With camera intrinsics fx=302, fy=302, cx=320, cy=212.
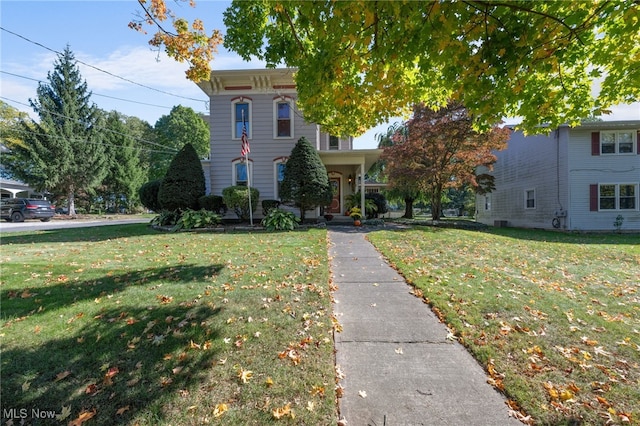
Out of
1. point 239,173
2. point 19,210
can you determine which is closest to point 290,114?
point 239,173

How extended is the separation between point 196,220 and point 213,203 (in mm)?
1774

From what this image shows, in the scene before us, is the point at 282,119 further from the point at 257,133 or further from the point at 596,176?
the point at 596,176

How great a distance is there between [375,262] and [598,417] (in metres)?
4.71

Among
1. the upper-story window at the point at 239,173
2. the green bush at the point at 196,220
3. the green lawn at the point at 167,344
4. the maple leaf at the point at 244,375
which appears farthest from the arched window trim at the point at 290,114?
the maple leaf at the point at 244,375

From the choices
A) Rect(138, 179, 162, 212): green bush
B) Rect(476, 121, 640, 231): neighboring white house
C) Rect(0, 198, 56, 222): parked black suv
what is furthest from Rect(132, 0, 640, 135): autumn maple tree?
Rect(0, 198, 56, 222): parked black suv

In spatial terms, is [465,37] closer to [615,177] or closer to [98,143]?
[615,177]

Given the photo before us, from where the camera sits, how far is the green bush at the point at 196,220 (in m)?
12.1

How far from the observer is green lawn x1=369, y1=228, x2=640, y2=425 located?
8.02 feet

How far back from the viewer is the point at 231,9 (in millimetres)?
5523

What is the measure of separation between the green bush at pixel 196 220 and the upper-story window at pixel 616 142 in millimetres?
20032

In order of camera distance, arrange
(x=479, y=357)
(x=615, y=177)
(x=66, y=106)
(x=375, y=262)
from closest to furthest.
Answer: (x=479, y=357)
(x=375, y=262)
(x=615, y=177)
(x=66, y=106)

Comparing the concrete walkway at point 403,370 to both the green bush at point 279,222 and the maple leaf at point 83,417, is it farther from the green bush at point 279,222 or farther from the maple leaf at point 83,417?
the green bush at point 279,222

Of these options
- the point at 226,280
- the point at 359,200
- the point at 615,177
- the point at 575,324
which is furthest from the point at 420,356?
the point at 615,177

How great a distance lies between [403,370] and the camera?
283 centimetres
